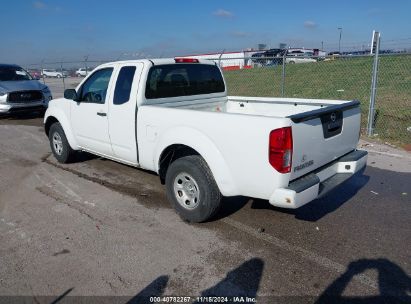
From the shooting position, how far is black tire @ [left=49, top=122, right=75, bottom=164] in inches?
254

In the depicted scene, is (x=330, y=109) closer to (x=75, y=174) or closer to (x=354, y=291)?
(x=354, y=291)

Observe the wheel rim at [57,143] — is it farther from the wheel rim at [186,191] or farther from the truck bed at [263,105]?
the wheel rim at [186,191]

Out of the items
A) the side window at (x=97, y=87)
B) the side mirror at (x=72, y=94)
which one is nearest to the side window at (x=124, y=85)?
the side window at (x=97, y=87)

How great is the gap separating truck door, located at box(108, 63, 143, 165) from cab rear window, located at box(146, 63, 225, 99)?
215 mm

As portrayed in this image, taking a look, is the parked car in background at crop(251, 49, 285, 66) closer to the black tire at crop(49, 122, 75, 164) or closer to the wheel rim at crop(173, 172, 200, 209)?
the black tire at crop(49, 122, 75, 164)

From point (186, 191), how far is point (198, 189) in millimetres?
277

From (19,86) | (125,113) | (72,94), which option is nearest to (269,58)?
(72,94)

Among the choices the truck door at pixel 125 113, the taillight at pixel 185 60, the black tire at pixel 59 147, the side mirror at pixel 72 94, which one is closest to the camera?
the truck door at pixel 125 113

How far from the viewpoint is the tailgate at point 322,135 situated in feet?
11.3

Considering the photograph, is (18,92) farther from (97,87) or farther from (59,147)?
(97,87)

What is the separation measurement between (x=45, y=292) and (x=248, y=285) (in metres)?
1.70

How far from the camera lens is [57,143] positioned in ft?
22.0

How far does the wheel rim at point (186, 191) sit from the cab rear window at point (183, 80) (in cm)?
127

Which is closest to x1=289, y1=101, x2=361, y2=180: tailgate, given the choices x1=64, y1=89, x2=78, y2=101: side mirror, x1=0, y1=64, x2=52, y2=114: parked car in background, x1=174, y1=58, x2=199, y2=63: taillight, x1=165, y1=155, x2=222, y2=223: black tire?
x1=165, y1=155, x2=222, y2=223: black tire
